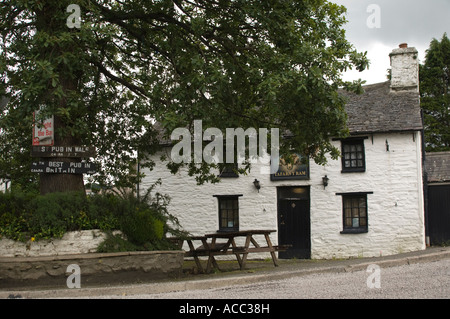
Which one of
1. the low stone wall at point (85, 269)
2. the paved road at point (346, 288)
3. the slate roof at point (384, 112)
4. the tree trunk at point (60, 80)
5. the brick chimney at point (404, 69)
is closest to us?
the paved road at point (346, 288)

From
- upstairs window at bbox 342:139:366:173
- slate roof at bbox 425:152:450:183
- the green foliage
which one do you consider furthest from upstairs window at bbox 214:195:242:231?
the green foliage

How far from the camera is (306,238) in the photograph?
67.8 ft

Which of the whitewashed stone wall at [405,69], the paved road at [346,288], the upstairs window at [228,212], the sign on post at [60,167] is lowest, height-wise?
the paved road at [346,288]

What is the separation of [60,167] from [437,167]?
17279 mm

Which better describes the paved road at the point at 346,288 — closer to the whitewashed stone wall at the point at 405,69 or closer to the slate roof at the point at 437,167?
the slate roof at the point at 437,167

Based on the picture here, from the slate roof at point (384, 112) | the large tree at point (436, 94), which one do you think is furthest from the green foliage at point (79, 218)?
the large tree at point (436, 94)

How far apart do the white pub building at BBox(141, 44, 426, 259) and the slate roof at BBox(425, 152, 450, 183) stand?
256 centimetres

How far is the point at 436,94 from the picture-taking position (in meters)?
39.2

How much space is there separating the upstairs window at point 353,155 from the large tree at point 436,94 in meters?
19.0

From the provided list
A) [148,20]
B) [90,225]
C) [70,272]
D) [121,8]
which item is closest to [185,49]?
[148,20]

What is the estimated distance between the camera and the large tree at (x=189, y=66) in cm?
1119

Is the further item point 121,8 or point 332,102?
point 121,8
